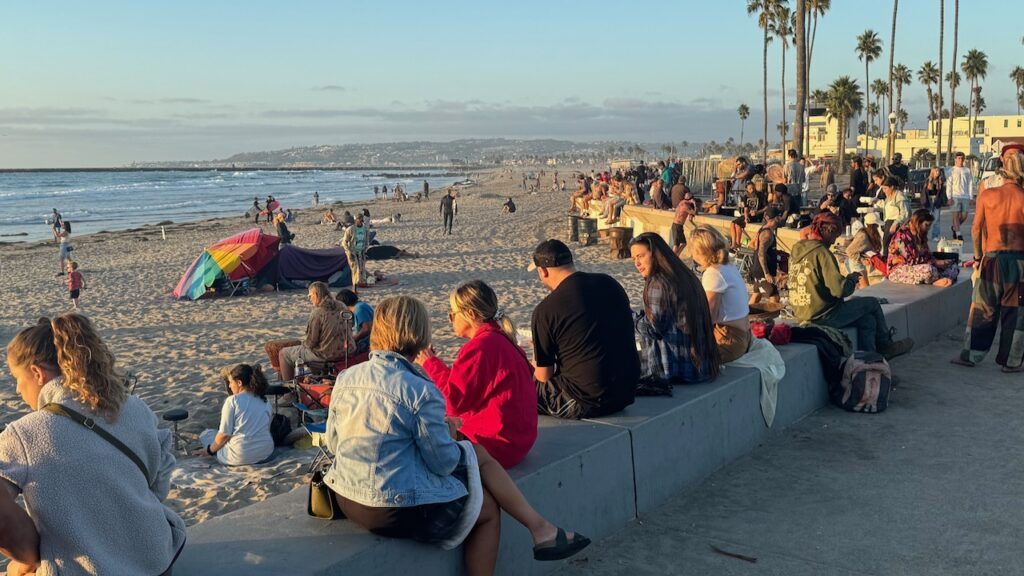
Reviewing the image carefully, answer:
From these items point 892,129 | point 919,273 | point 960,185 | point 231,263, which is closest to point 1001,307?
point 919,273

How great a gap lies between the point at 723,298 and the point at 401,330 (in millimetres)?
2943

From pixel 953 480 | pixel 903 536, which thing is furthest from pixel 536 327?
pixel 953 480

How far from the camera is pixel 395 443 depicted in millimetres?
3086

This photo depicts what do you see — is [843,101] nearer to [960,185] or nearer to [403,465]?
[960,185]

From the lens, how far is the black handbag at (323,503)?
10.5 ft

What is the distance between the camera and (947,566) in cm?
371

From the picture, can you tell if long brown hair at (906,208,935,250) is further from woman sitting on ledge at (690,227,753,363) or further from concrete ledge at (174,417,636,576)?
concrete ledge at (174,417,636,576)

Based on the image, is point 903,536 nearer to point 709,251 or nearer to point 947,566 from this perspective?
point 947,566

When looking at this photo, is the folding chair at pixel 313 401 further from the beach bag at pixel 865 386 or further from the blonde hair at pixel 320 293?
the beach bag at pixel 865 386

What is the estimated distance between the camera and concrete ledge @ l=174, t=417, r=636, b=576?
9.63 ft

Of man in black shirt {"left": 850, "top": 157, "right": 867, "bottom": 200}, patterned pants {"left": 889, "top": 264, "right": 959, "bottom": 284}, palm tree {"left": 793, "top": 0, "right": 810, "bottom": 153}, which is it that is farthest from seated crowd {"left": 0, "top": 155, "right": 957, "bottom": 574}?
palm tree {"left": 793, "top": 0, "right": 810, "bottom": 153}

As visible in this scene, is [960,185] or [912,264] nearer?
[912,264]

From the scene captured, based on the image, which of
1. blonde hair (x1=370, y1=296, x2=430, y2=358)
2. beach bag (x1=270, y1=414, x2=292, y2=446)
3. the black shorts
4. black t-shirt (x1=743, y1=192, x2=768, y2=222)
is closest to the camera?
the black shorts

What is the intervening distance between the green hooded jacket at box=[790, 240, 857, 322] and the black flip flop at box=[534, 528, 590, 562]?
4130 millimetres
